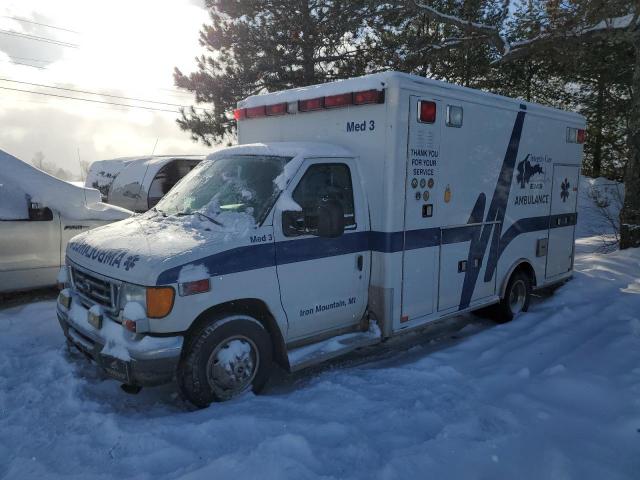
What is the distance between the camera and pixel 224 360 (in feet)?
12.9

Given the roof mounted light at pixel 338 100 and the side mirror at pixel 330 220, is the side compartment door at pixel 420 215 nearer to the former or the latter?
the roof mounted light at pixel 338 100

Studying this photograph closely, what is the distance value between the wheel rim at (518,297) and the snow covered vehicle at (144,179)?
8.51 meters

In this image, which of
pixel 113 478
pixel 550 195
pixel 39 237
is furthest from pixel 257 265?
pixel 550 195

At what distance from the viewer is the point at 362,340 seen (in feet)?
15.8

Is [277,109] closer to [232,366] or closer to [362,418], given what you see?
[232,366]

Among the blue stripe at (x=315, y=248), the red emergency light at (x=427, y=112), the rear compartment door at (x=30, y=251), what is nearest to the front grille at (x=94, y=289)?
the blue stripe at (x=315, y=248)

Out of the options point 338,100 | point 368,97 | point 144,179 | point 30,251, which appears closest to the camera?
point 368,97

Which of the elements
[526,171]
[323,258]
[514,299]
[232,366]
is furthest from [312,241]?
[514,299]

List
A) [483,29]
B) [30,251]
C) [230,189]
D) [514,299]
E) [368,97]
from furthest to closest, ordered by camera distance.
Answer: [483,29], [514,299], [30,251], [368,97], [230,189]

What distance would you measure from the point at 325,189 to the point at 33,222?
4.00m

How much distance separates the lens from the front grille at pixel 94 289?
12.6 ft

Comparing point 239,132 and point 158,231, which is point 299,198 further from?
point 239,132

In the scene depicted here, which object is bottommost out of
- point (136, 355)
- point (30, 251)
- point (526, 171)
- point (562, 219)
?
point (136, 355)

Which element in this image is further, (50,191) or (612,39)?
(612,39)
